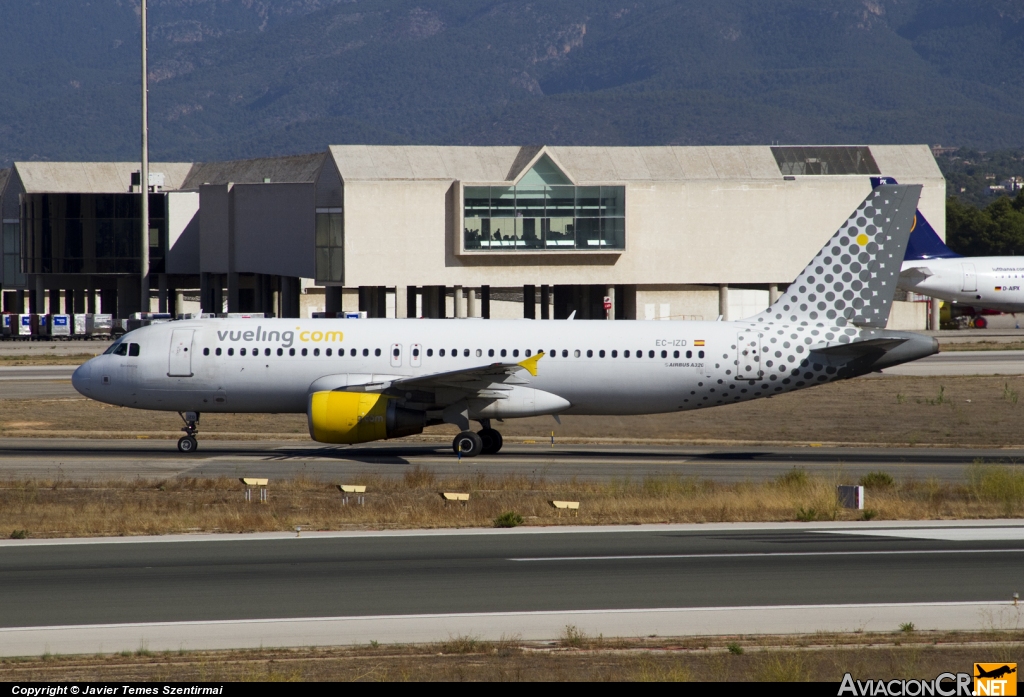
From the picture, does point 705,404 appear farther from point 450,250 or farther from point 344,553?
point 450,250

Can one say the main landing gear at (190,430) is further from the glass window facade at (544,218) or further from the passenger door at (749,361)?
the glass window facade at (544,218)

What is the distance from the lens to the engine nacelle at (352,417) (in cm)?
3241

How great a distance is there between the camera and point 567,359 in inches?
1337

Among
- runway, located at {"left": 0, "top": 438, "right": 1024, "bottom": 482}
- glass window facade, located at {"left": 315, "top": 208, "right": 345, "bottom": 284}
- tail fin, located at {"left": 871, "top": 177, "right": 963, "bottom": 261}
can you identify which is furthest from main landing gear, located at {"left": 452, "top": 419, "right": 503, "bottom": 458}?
glass window facade, located at {"left": 315, "top": 208, "right": 345, "bottom": 284}

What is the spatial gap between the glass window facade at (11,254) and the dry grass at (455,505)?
99987mm

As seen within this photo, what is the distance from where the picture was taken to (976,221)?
17388 centimetres

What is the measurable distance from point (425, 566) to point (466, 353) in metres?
15.5

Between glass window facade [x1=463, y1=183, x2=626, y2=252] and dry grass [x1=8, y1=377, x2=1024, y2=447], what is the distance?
39219 millimetres

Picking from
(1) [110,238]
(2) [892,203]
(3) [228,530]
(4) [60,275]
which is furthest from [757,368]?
(4) [60,275]

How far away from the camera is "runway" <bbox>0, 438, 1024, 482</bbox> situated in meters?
30.6

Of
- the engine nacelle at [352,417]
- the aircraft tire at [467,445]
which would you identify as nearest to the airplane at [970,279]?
the aircraft tire at [467,445]

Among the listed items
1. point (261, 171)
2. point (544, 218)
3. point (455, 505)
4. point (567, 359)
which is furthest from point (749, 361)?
point (261, 171)

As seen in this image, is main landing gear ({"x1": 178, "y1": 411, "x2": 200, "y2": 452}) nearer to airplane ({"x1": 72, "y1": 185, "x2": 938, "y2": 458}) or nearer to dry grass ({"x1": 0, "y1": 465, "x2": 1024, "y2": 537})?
airplane ({"x1": 72, "y1": 185, "x2": 938, "y2": 458})

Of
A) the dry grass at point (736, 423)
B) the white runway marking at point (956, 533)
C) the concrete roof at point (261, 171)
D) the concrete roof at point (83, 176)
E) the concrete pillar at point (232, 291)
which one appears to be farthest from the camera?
the concrete roof at point (83, 176)
